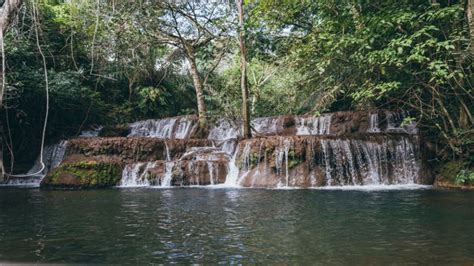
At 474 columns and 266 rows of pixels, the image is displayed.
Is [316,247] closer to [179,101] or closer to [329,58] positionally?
[329,58]

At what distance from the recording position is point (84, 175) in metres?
13.0

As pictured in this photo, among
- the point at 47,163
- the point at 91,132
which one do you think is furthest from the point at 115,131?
the point at 47,163

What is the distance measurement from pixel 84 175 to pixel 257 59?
838cm

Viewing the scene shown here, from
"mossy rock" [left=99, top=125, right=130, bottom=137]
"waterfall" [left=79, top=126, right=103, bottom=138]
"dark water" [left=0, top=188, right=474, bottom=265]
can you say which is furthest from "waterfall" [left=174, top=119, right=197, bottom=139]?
"dark water" [left=0, top=188, right=474, bottom=265]

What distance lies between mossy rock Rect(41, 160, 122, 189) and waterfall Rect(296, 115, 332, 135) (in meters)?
7.24

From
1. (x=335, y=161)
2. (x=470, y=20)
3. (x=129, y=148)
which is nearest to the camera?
(x=470, y=20)

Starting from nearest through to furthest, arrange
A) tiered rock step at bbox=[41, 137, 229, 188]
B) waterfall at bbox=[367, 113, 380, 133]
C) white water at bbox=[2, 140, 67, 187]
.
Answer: tiered rock step at bbox=[41, 137, 229, 188] → white water at bbox=[2, 140, 67, 187] → waterfall at bbox=[367, 113, 380, 133]

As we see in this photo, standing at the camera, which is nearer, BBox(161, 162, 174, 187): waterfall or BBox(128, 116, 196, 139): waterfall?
BBox(161, 162, 174, 187): waterfall

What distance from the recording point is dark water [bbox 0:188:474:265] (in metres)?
4.20

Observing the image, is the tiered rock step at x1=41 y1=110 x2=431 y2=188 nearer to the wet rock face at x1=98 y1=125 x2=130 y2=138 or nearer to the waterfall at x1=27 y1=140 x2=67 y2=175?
the waterfall at x1=27 y1=140 x2=67 y2=175

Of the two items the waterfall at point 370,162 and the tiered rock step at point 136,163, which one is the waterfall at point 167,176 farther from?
the waterfall at point 370,162

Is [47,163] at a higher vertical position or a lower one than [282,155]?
lower

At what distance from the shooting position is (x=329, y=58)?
1177 centimetres

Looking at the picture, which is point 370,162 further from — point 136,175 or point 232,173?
Result: point 136,175
